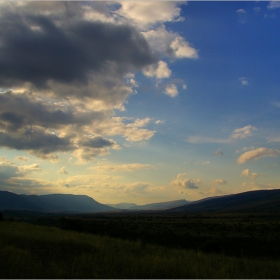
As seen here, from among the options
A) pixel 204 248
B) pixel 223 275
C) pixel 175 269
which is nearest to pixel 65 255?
pixel 175 269

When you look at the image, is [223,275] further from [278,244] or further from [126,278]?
[278,244]

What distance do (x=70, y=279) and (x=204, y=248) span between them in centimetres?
1754

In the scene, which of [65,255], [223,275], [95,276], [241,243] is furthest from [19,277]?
[241,243]

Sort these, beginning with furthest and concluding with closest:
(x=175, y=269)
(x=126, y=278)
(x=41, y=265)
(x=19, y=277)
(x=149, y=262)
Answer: (x=149, y=262), (x=175, y=269), (x=41, y=265), (x=126, y=278), (x=19, y=277)

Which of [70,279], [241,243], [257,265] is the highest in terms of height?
[70,279]

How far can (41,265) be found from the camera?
9.42 meters

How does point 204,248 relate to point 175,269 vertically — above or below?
below

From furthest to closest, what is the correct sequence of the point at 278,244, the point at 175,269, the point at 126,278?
the point at 278,244, the point at 175,269, the point at 126,278

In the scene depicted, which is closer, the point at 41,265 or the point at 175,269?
the point at 41,265

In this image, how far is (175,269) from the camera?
1002 centimetres

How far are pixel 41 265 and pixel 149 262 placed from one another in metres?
4.18

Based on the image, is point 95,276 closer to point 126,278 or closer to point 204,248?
point 126,278

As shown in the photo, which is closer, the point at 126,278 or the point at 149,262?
the point at 126,278

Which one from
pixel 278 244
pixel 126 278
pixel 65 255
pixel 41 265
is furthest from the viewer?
pixel 278 244
